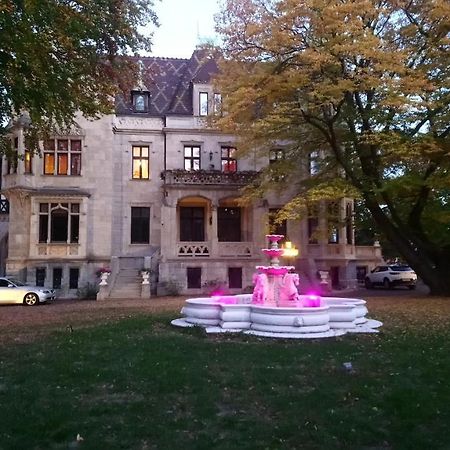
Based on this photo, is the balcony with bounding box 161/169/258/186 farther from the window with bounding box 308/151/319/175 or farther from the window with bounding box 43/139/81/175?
the window with bounding box 43/139/81/175

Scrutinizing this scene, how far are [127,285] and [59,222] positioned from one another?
5860 millimetres

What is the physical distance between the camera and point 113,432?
5.68 meters

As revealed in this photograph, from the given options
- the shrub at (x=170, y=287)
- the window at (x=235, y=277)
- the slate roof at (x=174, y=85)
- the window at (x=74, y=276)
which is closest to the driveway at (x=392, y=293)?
the window at (x=235, y=277)

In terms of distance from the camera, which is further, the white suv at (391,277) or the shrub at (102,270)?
the white suv at (391,277)

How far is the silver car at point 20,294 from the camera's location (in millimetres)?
24922

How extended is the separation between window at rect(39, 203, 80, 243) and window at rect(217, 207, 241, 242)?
8735 mm

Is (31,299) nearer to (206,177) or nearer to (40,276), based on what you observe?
(40,276)

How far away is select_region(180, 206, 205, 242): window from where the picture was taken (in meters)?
34.1

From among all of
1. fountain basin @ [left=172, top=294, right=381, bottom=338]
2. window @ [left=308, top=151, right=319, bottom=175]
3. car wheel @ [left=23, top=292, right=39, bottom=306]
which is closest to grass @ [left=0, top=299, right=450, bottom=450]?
fountain basin @ [left=172, top=294, right=381, bottom=338]

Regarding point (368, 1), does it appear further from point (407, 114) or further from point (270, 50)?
point (407, 114)

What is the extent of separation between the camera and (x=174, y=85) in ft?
120

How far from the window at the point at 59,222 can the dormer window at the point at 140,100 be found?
7.56m

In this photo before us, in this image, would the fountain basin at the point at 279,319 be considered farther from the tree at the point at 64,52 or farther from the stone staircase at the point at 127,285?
the stone staircase at the point at 127,285

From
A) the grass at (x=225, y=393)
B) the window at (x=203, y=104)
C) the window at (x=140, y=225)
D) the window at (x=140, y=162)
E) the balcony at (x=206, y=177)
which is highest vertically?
the window at (x=203, y=104)
